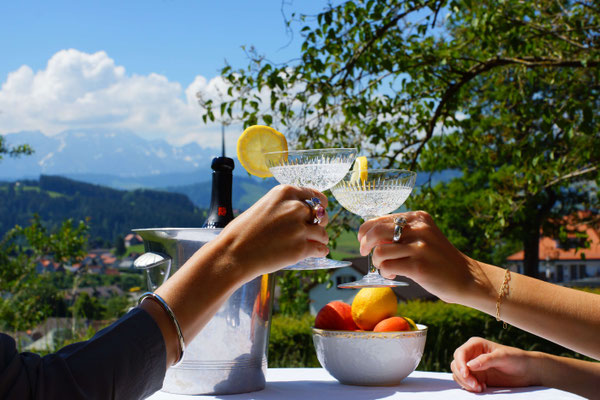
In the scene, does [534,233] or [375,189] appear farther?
[534,233]

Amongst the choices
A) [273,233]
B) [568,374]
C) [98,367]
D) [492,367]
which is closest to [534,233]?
[568,374]

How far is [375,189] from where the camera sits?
5.63ft

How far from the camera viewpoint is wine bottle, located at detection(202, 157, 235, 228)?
5.53ft

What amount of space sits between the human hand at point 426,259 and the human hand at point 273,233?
0.17 m

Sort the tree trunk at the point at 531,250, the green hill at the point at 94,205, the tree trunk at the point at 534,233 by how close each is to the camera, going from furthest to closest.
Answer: the green hill at the point at 94,205 < the tree trunk at the point at 531,250 < the tree trunk at the point at 534,233

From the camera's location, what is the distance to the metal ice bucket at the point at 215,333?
1542 mm

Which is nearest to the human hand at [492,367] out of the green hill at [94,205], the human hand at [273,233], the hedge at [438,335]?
the human hand at [273,233]

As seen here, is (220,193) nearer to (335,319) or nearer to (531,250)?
(335,319)

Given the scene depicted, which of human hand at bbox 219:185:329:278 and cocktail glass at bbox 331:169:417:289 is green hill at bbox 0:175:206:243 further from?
human hand at bbox 219:185:329:278

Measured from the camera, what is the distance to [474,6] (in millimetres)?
5188

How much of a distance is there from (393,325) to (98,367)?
0.99 metres

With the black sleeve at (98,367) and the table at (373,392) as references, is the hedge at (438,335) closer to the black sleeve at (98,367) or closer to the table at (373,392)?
the table at (373,392)

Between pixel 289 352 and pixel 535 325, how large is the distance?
5894mm

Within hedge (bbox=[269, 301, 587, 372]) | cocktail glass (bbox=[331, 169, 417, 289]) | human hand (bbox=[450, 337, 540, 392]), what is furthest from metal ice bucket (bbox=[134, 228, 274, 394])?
hedge (bbox=[269, 301, 587, 372])
